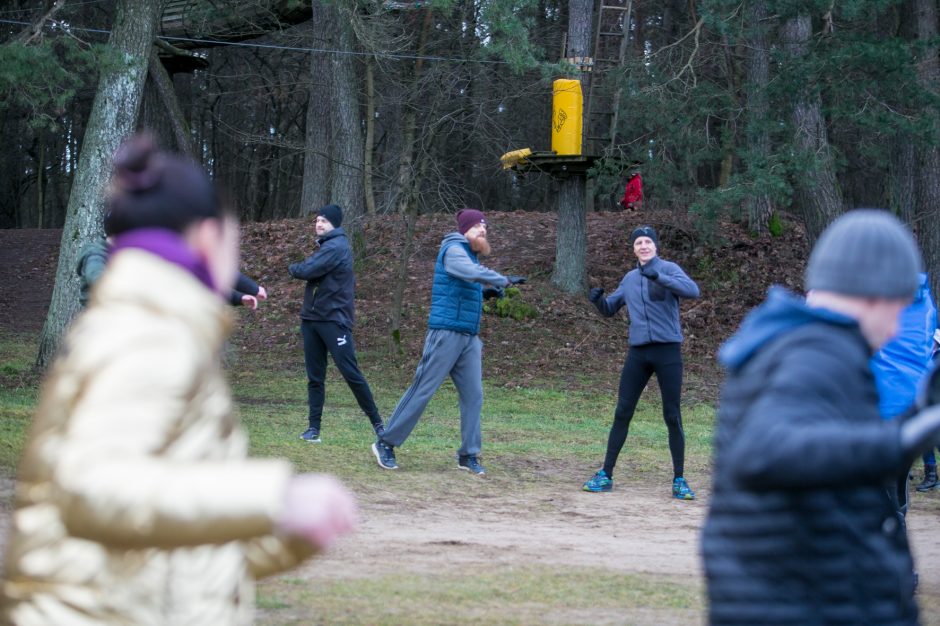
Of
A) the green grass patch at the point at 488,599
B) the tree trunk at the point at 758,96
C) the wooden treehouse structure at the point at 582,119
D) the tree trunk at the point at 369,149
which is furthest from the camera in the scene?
the tree trunk at the point at 369,149

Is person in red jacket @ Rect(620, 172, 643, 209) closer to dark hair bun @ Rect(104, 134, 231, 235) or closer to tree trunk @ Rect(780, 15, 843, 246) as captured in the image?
tree trunk @ Rect(780, 15, 843, 246)

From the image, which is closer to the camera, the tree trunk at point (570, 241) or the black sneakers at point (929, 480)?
the black sneakers at point (929, 480)

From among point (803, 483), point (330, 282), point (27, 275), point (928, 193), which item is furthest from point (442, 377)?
point (27, 275)

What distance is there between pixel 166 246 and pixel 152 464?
46 centimetres

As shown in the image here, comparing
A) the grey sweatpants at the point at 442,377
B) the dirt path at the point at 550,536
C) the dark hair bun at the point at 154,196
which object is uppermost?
the dark hair bun at the point at 154,196

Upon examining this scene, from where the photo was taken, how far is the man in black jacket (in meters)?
10.6

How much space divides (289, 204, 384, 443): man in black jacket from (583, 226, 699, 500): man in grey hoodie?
8.41 feet

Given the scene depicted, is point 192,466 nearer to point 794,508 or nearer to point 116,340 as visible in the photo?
point 116,340

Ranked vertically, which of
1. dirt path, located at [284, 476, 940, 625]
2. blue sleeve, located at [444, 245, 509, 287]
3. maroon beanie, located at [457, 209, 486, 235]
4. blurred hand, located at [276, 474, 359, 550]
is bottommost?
dirt path, located at [284, 476, 940, 625]

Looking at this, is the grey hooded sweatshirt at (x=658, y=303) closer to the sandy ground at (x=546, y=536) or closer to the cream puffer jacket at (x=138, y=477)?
the sandy ground at (x=546, y=536)

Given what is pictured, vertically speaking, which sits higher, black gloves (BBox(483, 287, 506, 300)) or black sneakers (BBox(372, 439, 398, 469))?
black gloves (BBox(483, 287, 506, 300))

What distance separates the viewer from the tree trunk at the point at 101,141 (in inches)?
617

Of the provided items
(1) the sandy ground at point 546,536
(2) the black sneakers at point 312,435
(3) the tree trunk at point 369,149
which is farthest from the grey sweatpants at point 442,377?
(3) the tree trunk at point 369,149

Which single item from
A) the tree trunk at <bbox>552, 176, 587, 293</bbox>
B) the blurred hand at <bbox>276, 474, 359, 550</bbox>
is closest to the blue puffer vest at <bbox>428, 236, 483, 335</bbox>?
the blurred hand at <bbox>276, 474, 359, 550</bbox>
